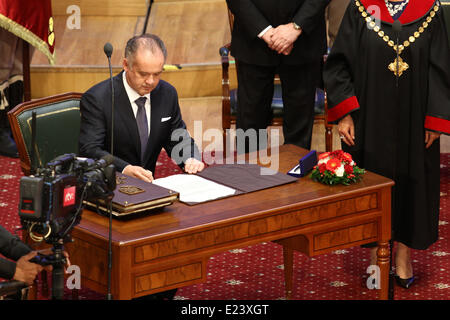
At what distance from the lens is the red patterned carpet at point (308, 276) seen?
4574 mm

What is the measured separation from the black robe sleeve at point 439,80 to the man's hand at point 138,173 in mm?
1453

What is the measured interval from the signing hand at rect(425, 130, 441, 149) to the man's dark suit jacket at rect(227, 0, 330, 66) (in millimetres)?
1131

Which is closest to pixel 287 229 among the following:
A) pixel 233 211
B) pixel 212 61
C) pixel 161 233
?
pixel 233 211

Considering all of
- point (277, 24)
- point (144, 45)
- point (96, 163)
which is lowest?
point (96, 163)

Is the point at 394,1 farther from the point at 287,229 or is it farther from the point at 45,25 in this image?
the point at 45,25

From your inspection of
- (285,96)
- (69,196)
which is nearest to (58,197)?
(69,196)

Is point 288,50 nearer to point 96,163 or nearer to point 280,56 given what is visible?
point 280,56

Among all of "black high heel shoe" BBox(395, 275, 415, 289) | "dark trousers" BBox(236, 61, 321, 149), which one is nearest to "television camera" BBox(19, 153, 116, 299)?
"black high heel shoe" BBox(395, 275, 415, 289)

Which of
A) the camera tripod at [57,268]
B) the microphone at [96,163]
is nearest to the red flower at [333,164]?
the microphone at [96,163]

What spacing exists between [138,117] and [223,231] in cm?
103

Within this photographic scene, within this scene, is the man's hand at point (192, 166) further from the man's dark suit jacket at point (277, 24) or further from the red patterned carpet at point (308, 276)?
the man's dark suit jacket at point (277, 24)

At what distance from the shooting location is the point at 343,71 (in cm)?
456
